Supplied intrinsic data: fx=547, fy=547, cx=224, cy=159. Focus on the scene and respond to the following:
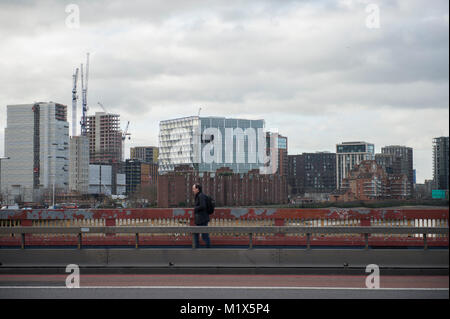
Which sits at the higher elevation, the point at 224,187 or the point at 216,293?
the point at 224,187

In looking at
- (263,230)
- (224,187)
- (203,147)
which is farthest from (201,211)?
(203,147)

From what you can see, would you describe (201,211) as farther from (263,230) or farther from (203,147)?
(203,147)

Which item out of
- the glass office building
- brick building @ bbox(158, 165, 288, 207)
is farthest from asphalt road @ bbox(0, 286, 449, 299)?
the glass office building

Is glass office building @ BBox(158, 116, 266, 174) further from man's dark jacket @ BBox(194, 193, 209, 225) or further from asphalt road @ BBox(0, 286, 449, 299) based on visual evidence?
asphalt road @ BBox(0, 286, 449, 299)

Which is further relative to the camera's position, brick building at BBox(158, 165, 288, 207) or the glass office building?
the glass office building

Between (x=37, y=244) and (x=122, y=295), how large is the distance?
262 inches

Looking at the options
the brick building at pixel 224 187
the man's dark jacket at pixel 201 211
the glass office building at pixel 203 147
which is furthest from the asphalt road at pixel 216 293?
the glass office building at pixel 203 147

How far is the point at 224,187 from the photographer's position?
16100 centimetres

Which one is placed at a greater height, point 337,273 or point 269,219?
point 269,219

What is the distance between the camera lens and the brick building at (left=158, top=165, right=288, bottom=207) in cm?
15350

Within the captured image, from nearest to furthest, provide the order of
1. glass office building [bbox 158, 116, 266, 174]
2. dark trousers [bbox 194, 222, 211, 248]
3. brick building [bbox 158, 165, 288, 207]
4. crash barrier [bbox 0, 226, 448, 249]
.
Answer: crash barrier [bbox 0, 226, 448, 249], dark trousers [bbox 194, 222, 211, 248], brick building [bbox 158, 165, 288, 207], glass office building [bbox 158, 116, 266, 174]

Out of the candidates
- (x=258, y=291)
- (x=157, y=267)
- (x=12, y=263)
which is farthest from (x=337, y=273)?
(x=12, y=263)

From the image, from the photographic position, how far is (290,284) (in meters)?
12.1
